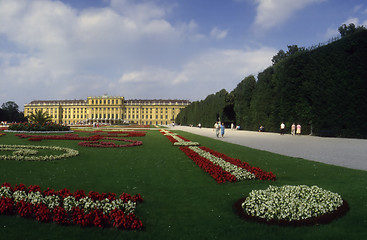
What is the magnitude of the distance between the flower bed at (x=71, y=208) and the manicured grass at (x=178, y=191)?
0.34ft

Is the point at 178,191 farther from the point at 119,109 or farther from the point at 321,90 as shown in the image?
the point at 119,109

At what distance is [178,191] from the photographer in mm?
4828

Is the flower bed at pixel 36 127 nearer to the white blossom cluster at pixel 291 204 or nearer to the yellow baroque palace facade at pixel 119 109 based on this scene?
the white blossom cluster at pixel 291 204

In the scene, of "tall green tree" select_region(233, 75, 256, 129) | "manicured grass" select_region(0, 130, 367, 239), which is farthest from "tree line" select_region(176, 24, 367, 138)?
"manicured grass" select_region(0, 130, 367, 239)

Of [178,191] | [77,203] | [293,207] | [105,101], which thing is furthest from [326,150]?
[105,101]

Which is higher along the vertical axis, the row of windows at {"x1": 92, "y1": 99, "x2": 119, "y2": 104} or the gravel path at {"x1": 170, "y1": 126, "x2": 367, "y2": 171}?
the row of windows at {"x1": 92, "y1": 99, "x2": 119, "y2": 104}

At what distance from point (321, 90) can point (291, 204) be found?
747 inches

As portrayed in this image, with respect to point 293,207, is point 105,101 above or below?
→ above

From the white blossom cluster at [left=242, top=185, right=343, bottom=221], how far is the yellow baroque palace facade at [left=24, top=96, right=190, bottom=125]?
378ft

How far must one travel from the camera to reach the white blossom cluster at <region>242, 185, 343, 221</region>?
11.3 feet

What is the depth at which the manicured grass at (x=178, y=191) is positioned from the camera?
3.12m

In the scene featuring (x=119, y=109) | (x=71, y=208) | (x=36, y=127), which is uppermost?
(x=119, y=109)

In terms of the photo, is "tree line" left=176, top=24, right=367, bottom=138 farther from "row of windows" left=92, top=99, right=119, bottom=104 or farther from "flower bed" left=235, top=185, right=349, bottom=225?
"row of windows" left=92, top=99, right=119, bottom=104

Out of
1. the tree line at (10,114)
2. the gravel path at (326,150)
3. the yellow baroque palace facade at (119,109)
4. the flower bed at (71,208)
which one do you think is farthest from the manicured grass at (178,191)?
the yellow baroque palace facade at (119,109)
